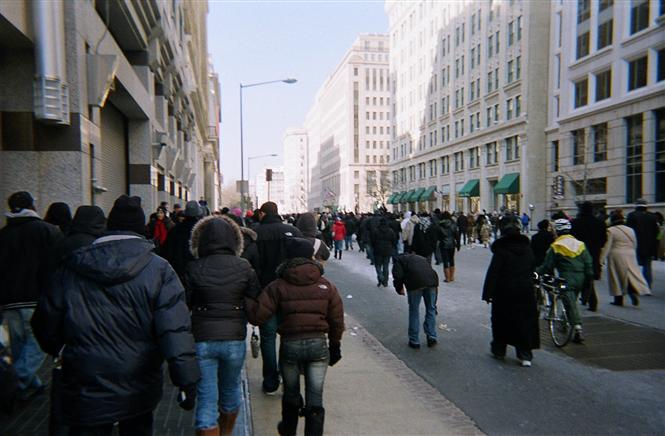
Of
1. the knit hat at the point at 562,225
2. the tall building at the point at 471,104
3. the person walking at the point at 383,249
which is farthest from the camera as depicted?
the tall building at the point at 471,104

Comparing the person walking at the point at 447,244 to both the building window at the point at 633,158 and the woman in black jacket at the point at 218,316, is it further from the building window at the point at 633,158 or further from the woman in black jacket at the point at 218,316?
the building window at the point at 633,158

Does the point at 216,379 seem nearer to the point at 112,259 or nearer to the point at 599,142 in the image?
the point at 112,259

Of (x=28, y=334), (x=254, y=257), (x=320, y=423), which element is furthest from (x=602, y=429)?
(x=28, y=334)

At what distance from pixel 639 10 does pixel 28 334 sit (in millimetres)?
34936

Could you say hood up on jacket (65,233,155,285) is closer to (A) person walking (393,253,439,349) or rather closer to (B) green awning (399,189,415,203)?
(A) person walking (393,253,439,349)

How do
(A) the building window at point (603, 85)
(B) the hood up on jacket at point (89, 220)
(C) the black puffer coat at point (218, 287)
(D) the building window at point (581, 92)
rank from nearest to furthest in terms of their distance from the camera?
1. (C) the black puffer coat at point (218, 287)
2. (B) the hood up on jacket at point (89, 220)
3. (A) the building window at point (603, 85)
4. (D) the building window at point (581, 92)

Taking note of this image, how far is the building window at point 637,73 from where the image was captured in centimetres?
2952

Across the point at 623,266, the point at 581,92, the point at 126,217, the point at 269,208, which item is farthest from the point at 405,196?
the point at 126,217

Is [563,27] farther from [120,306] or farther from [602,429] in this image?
[120,306]

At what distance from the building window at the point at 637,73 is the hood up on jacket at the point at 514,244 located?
93.7 feet

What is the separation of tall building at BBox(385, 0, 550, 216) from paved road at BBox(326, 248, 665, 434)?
121 feet

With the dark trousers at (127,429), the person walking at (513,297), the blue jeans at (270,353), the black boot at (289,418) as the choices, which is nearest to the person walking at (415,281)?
the person walking at (513,297)

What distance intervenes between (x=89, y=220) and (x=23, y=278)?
1.35m

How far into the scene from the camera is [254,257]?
5.79 metres
